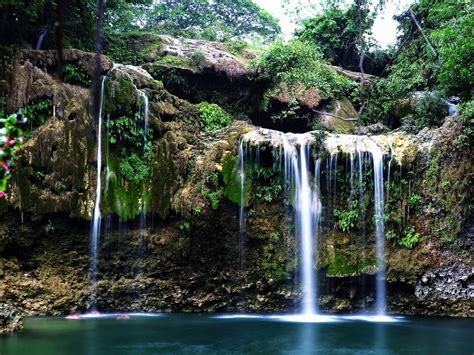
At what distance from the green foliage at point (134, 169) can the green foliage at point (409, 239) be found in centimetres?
695

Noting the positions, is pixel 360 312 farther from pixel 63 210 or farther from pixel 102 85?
pixel 102 85

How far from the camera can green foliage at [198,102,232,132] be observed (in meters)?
15.1

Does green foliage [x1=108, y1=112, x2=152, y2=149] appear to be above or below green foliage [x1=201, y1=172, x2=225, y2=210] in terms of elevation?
above

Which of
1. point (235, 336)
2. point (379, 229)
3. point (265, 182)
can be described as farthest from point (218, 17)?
point (235, 336)

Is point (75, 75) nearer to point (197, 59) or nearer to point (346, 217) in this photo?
point (197, 59)

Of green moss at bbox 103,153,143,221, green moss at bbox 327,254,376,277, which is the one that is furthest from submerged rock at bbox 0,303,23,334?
green moss at bbox 327,254,376,277

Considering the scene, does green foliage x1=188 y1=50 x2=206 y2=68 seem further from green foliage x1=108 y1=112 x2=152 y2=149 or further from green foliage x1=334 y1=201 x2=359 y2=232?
green foliage x1=334 y1=201 x2=359 y2=232

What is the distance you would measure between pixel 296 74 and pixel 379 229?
23.0 feet

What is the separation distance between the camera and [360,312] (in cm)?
1268

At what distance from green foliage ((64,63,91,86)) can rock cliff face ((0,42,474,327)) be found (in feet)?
0.30

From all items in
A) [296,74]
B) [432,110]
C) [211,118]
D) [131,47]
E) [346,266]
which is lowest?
[346,266]

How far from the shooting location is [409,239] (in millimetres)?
12648

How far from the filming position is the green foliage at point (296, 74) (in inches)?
695

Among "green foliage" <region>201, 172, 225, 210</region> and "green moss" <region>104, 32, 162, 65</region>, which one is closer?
"green foliage" <region>201, 172, 225, 210</region>
